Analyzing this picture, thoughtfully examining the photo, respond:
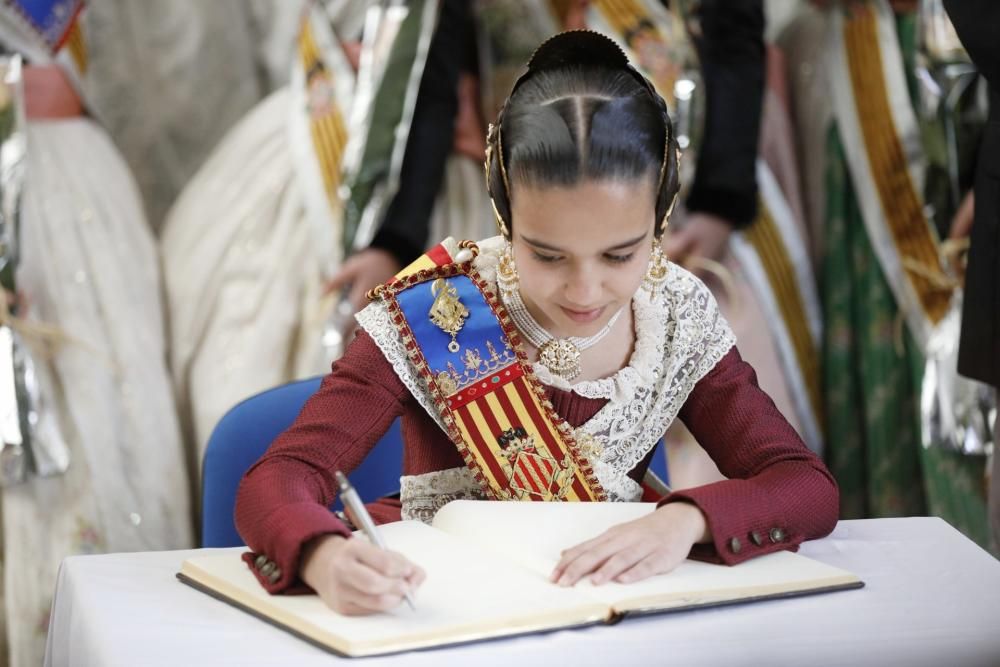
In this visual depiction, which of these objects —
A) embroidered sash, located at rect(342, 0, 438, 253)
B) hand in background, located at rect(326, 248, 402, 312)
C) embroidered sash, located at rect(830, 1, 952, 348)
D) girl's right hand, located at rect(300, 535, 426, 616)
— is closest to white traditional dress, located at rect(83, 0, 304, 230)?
embroidered sash, located at rect(342, 0, 438, 253)

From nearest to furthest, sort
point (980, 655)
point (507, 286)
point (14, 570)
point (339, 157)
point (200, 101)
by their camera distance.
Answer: point (980, 655)
point (507, 286)
point (14, 570)
point (339, 157)
point (200, 101)

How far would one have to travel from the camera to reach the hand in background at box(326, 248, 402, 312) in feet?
8.36

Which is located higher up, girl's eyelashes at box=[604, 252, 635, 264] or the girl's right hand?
girl's eyelashes at box=[604, 252, 635, 264]

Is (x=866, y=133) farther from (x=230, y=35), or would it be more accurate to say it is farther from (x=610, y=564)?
(x=610, y=564)

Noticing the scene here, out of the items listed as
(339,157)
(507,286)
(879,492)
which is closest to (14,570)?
(339,157)

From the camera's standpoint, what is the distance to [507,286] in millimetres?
1493

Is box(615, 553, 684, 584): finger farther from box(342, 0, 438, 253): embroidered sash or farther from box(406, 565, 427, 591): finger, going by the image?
box(342, 0, 438, 253): embroidered sash

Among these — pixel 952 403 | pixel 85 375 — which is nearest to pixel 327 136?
pixel 85 375

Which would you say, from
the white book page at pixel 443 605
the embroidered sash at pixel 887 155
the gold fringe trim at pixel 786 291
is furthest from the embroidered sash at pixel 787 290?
the white book page at pixel 443 605

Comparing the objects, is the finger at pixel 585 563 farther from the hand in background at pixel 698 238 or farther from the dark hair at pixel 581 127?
the hand in background at pixel 698 238

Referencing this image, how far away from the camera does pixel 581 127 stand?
1.30 metres

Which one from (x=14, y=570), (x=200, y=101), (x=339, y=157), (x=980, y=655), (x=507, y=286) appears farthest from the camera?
(x=200, y=101)

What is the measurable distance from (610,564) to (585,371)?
1.27 feet

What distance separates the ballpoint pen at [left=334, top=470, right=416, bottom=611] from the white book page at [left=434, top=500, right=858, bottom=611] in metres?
0.13
